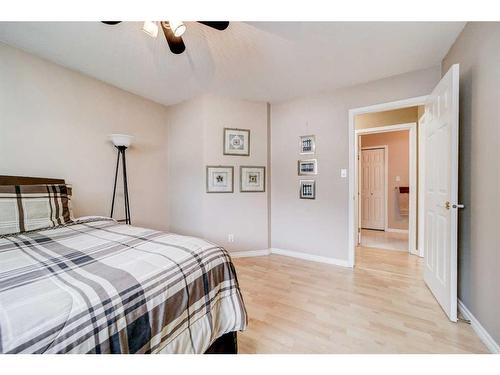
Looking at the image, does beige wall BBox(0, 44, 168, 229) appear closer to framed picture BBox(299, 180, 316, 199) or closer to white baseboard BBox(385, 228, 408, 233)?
framed picture BBox(299, 180, 316, 199)

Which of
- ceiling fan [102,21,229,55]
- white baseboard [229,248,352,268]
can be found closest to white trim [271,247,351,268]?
white baseboard [229,248,352,268]

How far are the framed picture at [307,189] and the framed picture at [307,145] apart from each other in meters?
0.42

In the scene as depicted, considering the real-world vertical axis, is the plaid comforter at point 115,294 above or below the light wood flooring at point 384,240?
above

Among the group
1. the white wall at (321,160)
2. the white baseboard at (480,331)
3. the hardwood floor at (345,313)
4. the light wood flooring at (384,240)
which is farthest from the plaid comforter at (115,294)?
the light wood flooring at (384,240)

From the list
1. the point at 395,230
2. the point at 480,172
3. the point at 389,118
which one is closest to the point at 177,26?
the point at 480,172

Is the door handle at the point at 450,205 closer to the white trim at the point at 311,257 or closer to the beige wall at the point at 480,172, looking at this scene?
the beige wall at the point at 480,172

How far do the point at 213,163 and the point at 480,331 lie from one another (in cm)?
294

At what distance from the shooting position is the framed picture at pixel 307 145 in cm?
300

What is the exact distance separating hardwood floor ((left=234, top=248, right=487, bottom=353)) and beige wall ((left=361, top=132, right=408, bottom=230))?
239cm

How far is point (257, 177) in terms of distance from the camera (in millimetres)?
3244

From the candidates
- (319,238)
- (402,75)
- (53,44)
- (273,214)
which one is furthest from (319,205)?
(53,44)

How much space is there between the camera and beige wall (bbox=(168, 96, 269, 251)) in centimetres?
303

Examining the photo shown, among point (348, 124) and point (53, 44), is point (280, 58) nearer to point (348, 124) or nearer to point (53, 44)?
point (348, 124)

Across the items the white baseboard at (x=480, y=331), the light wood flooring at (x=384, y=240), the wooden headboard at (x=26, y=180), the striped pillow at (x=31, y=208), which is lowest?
the light wood flooring at (x=384, y=240)
